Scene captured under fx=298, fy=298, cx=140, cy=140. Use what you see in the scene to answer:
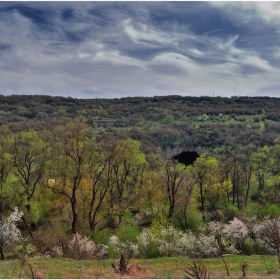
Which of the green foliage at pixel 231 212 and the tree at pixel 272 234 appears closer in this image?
the tree at pixel 272 234

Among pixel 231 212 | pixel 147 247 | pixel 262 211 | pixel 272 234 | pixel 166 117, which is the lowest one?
pixel 231 212

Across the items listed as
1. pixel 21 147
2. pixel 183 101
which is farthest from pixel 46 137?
pixel 183 101

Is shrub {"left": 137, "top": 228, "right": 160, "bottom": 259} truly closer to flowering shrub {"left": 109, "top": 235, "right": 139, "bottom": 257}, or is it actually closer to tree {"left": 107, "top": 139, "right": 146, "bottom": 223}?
flowering shrub {"left": 109, "top": 235, "right": 139, "bottom": 257}

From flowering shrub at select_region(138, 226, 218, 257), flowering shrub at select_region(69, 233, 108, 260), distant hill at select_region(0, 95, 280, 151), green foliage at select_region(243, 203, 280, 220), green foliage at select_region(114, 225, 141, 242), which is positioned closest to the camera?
flowering shrub at select_region(69, 233, 108, 260)

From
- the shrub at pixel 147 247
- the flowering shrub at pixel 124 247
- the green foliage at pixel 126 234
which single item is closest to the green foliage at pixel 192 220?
the green foliage at pixel 126 234

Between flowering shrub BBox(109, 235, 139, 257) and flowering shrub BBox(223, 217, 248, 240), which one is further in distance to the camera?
flowering shrub BBox(223, 217, 248, 240)

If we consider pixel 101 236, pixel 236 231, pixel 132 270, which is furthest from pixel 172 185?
pixel 132 270

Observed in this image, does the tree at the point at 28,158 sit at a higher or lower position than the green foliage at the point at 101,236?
higher

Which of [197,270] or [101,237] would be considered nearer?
[197,270]

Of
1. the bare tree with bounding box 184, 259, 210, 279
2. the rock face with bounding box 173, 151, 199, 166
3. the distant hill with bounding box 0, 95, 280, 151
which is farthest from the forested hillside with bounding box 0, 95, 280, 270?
the rock face with bounding box 173, 151, 199, 166

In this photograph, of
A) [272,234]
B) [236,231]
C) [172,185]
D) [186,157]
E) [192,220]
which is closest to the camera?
[272,234]

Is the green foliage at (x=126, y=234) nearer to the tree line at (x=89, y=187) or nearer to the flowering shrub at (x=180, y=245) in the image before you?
the flowering shrub at (x=180, y=245)

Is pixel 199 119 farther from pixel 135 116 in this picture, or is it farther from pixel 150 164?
pixel 150 164

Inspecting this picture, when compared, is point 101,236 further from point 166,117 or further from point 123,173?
point 166,117
